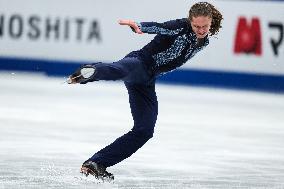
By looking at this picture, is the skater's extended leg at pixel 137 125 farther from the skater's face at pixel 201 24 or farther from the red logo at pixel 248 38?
the red logo at pixel 248 38

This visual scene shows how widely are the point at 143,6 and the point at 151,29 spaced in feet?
26.3

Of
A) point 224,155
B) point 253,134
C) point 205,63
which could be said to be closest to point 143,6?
point 205,63

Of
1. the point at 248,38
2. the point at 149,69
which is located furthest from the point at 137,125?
the point at 248,38

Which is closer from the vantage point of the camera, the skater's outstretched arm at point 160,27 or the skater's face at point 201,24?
the skater's outstretched arm at point 160,27

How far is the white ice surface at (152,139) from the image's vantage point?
4.63 meters

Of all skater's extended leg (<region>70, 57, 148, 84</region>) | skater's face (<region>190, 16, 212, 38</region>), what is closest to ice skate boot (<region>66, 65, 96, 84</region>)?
skater's extended leg (<region>70, 57, 148, 84</region>)

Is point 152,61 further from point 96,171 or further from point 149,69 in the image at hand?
point 96,171

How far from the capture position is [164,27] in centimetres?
427

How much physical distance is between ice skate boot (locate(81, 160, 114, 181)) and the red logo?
24.8ft

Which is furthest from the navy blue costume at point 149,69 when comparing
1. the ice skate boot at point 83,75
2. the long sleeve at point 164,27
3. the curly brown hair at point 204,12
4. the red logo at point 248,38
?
the red logo at point 248,38

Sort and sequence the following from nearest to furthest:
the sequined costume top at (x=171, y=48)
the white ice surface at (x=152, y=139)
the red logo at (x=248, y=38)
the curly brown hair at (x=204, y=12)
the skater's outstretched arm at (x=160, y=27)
Answer: the skater's outstretched arm at (x=160, y=27), the curly brown hair at (x=204, y=12), the sequined costume top at (x=171, y=48), the white ice surface at (x=152, y=139), the red logo at (x=248, y=38)

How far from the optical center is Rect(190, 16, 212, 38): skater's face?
13.9 feet

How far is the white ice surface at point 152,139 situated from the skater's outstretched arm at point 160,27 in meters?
0.78

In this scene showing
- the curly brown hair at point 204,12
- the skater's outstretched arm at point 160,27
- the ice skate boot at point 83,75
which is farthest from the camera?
the curly brown hair at point 204,12
